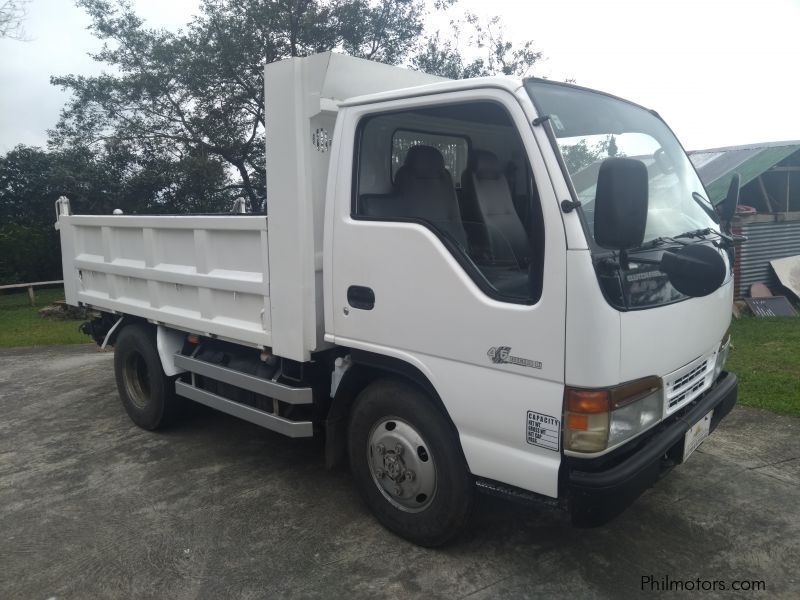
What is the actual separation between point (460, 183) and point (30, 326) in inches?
451

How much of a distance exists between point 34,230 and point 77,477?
16640 mm

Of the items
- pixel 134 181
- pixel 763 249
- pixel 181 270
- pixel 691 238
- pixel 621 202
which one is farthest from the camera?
pixel 134 181

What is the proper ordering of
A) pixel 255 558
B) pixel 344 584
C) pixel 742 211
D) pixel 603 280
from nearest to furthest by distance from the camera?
pixel 603 280 < pixel 344 584 < pixel 255 558 < pixel 742 211

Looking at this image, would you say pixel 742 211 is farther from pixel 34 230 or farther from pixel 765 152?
pixel 34 230

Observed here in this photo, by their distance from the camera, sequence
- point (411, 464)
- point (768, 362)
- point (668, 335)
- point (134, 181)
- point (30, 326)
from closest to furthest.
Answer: point (668, 335) < point (411, 464) < point (768, 362) < point (30, 326) < point (134, 181)

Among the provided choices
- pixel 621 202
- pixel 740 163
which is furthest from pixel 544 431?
pixel 740 163

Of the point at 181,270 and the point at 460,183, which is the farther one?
the point at 181,270

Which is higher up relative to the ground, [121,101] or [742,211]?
[121,101]

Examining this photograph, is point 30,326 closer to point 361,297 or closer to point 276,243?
point 276,243

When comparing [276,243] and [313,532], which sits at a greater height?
[276,243]

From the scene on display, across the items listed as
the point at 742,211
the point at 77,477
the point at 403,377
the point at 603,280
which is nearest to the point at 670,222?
the point at 603,280

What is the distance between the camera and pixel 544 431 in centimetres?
265

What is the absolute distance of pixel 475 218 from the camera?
3.15 meters

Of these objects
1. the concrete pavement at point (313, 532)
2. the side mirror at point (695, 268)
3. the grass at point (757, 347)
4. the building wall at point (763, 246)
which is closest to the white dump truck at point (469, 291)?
the side mirror at point (695, 268)
